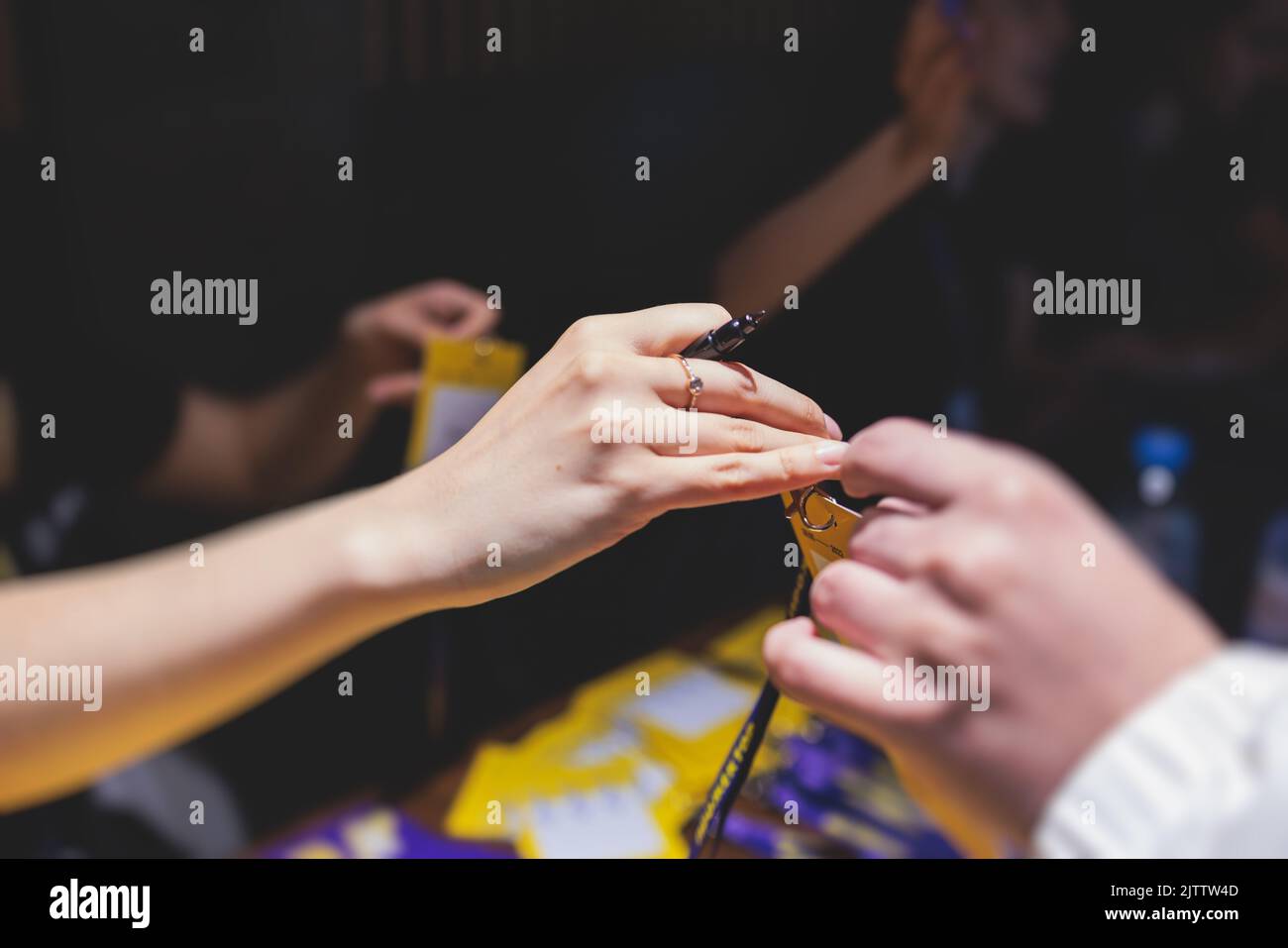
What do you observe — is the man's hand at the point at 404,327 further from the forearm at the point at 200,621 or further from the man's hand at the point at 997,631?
the man's hand at the point at 997,631

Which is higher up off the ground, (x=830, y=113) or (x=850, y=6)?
(x=850, y=6)

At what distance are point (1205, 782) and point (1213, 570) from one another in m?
1.27

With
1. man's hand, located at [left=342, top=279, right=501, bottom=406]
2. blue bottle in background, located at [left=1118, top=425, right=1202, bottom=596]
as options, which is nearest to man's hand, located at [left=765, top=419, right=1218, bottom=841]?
man's hand, located at [left=342, top=279, right=501, bottom=406]

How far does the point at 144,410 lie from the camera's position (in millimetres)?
1194

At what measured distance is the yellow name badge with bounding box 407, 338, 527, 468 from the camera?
1.04 m

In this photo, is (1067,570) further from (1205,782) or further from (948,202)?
(948,202)

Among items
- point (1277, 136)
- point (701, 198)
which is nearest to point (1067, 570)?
point (701, 198)

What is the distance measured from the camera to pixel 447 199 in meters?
1.17

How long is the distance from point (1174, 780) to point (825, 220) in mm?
891

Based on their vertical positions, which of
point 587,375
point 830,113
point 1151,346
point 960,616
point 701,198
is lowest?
point 960,616

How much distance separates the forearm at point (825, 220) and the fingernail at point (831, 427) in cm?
38

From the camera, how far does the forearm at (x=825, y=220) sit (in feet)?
3.51

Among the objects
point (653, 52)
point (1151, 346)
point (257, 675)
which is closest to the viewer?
point (257, 675)

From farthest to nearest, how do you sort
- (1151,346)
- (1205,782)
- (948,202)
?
(1151,346) < (948,202) < (1205,782)
